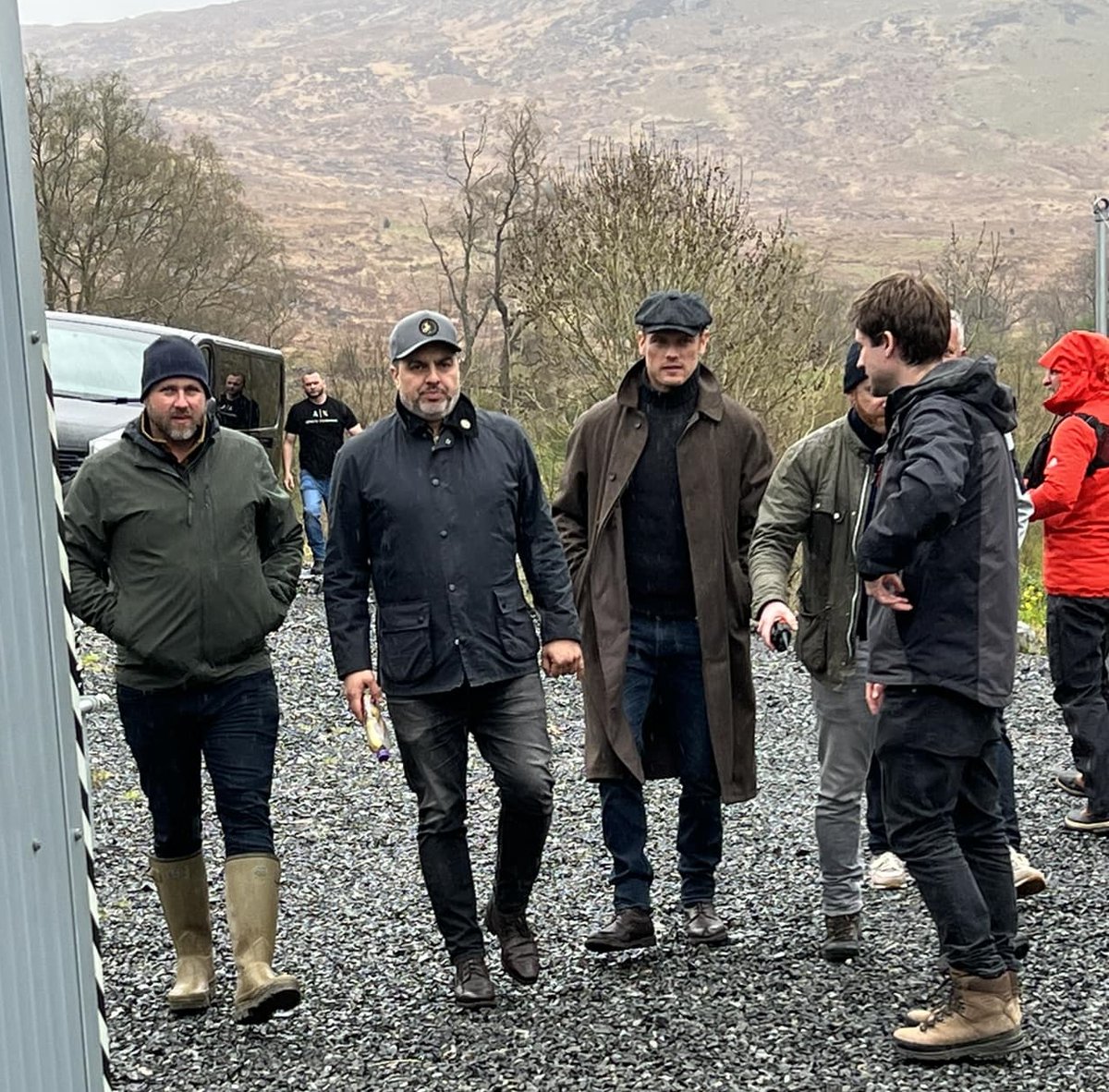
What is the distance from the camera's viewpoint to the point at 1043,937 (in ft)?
18.8

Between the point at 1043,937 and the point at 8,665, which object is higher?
the point at 8,665

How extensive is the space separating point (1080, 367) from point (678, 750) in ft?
8.12

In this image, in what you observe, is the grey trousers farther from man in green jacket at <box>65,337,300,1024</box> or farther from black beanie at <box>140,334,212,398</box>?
black beanie at <box>140,334,212,398</box>

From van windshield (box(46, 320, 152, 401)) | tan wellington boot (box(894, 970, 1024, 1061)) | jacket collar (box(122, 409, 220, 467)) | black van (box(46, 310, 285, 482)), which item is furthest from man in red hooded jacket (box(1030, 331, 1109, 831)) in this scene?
van windshield (box(46, 320, 152, 401))

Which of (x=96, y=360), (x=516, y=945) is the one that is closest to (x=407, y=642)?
(x=516, y=945)

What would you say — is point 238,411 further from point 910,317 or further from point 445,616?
point 910,317

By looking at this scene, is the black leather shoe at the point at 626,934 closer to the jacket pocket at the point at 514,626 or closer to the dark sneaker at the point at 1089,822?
the jacket pocket at the point at 514,626

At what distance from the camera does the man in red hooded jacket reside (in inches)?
268

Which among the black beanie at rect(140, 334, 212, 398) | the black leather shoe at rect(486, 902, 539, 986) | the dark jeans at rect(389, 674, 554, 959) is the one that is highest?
the black beanie at rect(140, 334, 212, 398)

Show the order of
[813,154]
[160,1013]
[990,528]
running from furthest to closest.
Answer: [813,154]
[160,1013]
[990,528]

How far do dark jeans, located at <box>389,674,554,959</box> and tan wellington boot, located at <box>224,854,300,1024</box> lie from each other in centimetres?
52

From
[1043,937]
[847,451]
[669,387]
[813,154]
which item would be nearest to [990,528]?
[847,451]

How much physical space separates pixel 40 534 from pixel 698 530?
11.6ft

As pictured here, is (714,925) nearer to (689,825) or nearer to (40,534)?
(689,825)
